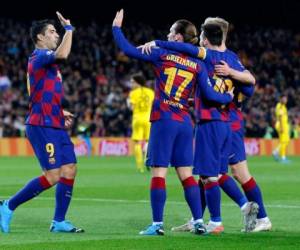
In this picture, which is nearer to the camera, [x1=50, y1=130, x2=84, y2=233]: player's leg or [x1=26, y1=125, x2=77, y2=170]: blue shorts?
[x1=26, y1=125, x2=77, y2=170]: blue shorts

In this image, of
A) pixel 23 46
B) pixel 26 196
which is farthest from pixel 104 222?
pixel 23 46

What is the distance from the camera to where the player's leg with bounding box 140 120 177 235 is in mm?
10164

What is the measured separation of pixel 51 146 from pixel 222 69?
206cm

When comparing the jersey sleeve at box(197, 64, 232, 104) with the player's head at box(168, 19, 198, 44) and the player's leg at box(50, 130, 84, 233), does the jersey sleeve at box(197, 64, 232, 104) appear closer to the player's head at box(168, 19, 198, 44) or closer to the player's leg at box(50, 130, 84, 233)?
the player's head at box(168, 19, 198, 44)

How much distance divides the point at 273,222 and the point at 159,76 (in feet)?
8.42

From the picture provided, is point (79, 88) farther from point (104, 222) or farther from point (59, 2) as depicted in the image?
Result: point (104, 222)

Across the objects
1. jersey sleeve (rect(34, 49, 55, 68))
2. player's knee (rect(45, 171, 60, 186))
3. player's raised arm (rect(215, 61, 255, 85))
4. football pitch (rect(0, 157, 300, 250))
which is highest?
jersey sleeve (rect(34, 49, 55, 68))

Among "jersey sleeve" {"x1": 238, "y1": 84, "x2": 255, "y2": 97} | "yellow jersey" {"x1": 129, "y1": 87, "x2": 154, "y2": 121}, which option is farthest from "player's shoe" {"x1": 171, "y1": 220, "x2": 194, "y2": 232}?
"yellow jersey" {"x1": 129, "y1": 87, "x2": 154, "y2": 121}

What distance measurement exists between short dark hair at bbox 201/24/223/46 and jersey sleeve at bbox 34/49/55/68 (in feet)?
5.48

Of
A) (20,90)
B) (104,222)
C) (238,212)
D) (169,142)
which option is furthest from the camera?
(20,90)

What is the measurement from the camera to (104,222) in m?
11.6

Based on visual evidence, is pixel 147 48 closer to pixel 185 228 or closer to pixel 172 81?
pixel 172 81

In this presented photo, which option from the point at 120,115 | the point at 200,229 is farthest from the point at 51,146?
the point at 120,115

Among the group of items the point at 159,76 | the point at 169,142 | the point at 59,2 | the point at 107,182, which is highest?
the point at 59,2
